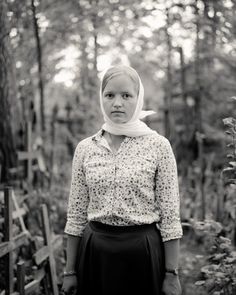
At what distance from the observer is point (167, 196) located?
7.04ft

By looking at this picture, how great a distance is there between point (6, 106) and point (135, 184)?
3132 mm

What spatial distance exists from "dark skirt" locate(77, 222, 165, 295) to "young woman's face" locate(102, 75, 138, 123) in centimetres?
60

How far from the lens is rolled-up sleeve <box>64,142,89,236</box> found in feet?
7.61

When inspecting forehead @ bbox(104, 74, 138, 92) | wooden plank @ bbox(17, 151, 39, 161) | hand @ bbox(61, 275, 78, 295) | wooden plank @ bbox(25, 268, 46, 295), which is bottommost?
wooden plank @ bbox(25, 268, 46, 295)

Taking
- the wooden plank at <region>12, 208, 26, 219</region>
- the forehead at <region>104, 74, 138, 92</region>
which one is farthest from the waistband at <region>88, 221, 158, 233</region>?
the wooden plank at <region>12, 208, 26, 219</region>

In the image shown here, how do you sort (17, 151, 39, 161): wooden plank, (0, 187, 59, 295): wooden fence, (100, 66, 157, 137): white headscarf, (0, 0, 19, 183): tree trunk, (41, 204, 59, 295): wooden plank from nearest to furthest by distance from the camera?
(100, 66, 157, 137): white headscarf, (0, 187, 59, 295): wooden fence, (41, 204, 59, 295): wooden plank, (0, 0, 19, 183): tree trunk, (17, 151, 39, 161): wooden plank

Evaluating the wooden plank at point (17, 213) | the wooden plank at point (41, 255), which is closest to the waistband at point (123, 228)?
the wooden plank at point (41, 255)

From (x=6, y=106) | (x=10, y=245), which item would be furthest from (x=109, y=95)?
(x=6, y=106)

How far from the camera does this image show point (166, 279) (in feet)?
7.07

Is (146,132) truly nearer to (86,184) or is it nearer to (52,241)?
(86,184)

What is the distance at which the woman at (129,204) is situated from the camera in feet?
7.00

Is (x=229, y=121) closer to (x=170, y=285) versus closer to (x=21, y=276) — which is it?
(x=170, y=285)

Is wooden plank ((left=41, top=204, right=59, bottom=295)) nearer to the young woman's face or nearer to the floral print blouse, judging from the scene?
the floral print blouse

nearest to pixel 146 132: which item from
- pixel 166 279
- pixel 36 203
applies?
pixel 166 279
